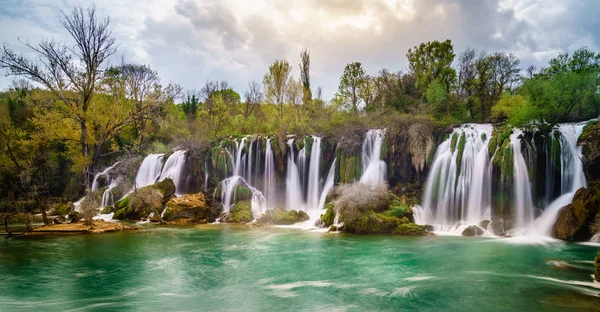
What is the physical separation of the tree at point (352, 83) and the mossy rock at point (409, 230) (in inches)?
862

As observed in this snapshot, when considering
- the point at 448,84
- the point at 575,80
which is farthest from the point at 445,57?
the point at 575,80

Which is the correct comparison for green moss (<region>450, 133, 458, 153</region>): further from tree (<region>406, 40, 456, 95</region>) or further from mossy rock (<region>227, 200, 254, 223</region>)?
mossy rock (<region>227, 200, 254, 223</region>)

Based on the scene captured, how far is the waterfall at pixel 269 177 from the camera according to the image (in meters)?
26.2

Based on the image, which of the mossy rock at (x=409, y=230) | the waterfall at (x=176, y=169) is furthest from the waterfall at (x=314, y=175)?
the waterfall at (x=176, y=169)

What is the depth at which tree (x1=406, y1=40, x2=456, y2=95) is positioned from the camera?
31719mm

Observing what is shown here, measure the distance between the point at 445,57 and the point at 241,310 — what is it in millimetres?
31052

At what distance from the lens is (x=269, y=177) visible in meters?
27.1

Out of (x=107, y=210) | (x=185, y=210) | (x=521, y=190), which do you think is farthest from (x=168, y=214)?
(x=521, y=190)

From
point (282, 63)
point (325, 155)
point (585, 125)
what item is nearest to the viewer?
point (585, 125)

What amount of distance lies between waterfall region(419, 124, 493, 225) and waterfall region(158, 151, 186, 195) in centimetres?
1910

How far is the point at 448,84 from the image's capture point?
105 feet

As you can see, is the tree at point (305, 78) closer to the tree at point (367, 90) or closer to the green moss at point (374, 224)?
the tree at point (367, 90)

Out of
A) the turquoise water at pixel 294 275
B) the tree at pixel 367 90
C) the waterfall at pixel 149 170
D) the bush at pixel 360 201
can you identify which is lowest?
the turquoise water at pixel 294 275

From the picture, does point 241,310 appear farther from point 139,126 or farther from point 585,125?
point 139,126
